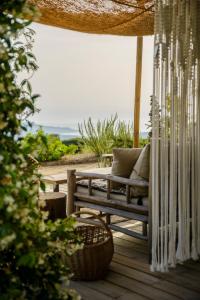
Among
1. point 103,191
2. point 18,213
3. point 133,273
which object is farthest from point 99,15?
point 18,213

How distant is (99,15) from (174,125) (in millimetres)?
1509

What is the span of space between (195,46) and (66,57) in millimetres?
28852

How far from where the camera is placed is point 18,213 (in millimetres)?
1263

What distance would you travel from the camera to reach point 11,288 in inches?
50.7

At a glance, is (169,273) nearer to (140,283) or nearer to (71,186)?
(140,283)

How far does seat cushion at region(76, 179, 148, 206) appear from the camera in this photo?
3.53 metres

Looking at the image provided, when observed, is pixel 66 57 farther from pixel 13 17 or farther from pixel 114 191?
pixel 13 17

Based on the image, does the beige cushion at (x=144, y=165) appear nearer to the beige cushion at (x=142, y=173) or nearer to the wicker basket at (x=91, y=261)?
the beige cushion at (x=142, y=173)

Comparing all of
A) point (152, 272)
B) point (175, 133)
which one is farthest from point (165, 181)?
point (152, 272)

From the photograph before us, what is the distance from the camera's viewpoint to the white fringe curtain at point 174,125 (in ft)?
9.71

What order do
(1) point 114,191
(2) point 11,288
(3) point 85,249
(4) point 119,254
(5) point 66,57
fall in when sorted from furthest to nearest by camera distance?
1. (5) point 66,57
2. (1) point 114,191
3. (4) point 119,254
4. (3) point 85,249
5. (2) point 11,288

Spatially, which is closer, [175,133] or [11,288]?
[11,288]

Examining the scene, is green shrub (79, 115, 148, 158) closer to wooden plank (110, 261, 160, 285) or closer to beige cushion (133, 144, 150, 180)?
beige cushion (133, 144, 150, 180)

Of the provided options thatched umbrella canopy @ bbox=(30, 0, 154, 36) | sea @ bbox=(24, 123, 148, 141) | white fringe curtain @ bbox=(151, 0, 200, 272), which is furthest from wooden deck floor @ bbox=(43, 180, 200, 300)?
thatched umbrella canopy @ bbox=(30, 0, 154, 36)
